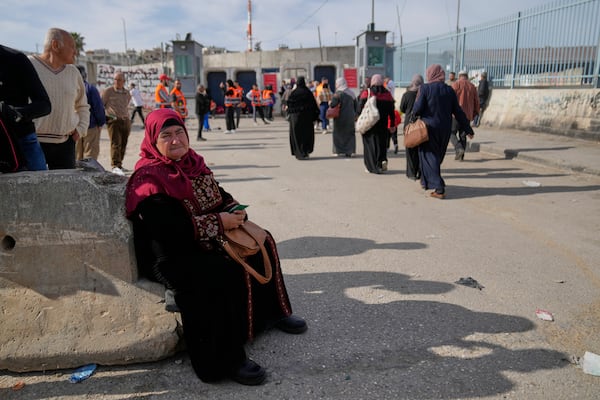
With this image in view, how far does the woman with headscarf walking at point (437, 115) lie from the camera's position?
6672 millimetres

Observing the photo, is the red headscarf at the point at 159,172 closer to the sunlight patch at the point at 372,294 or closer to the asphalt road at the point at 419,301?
the asphalt road at the point at 419,301

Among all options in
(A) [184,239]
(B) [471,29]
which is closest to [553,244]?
(A) [184,239]

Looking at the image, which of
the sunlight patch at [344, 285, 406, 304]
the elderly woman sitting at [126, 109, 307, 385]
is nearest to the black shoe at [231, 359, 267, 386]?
the elderly woman sitting at [126, 109, 307, 385]

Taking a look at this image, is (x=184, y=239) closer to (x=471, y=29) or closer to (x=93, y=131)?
(x=93, y=131)

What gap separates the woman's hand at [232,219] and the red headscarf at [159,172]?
21cm

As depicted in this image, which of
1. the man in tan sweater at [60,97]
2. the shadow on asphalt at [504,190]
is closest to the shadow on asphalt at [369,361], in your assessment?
the man in tan sweater at [60,97]

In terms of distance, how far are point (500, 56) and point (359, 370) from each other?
13725 mm

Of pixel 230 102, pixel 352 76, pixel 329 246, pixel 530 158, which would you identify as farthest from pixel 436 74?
pixel 352 76

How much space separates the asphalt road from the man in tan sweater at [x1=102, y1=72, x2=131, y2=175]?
2868 mm

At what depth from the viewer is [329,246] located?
4754mm

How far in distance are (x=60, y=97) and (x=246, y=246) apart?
96.3 inches

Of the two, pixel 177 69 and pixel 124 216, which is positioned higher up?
pixel 177 69

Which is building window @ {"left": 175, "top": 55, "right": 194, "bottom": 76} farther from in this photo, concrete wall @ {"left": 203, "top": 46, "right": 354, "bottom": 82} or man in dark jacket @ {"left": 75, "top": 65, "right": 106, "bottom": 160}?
man in dark jacket @ {"left": 75, "top": 65, "right": 106, "bottom": 160}

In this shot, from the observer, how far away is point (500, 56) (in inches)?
554
